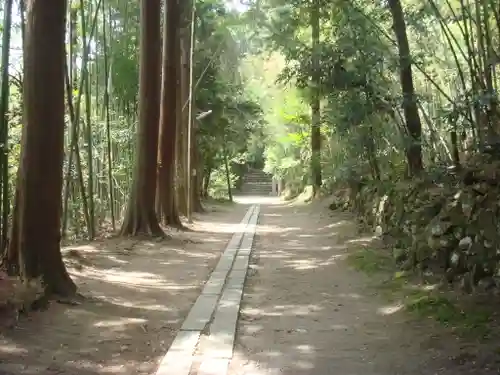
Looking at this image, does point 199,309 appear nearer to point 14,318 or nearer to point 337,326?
point 337,326

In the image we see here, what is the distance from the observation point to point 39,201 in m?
6.47

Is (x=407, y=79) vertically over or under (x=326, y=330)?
over

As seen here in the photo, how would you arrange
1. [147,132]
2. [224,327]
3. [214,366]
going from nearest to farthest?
[214,366], [224,327], [147,132]

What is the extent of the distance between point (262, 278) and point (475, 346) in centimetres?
450

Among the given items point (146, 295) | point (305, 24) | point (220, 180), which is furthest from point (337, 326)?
point (220, 180)

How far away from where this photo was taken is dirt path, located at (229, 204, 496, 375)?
15.6 feet

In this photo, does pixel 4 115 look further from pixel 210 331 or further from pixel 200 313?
pixel 210 331

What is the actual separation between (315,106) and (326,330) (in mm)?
15449

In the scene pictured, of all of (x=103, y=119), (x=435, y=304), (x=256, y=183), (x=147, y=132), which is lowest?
(x=435, y=304)

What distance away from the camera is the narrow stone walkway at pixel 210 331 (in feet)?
15.3

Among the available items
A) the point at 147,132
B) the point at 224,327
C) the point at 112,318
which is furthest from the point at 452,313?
the point at 147,132

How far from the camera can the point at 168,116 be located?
52.1 ft

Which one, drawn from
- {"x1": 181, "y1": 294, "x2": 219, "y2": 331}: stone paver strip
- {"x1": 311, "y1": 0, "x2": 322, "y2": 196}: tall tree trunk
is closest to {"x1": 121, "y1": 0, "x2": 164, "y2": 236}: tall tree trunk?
{"x1": 311, "y1": 0, "x2": 322, "y2": 196}: tall tree trunk

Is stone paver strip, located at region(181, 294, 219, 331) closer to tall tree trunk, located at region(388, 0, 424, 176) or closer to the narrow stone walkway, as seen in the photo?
the narrow stone walkway
